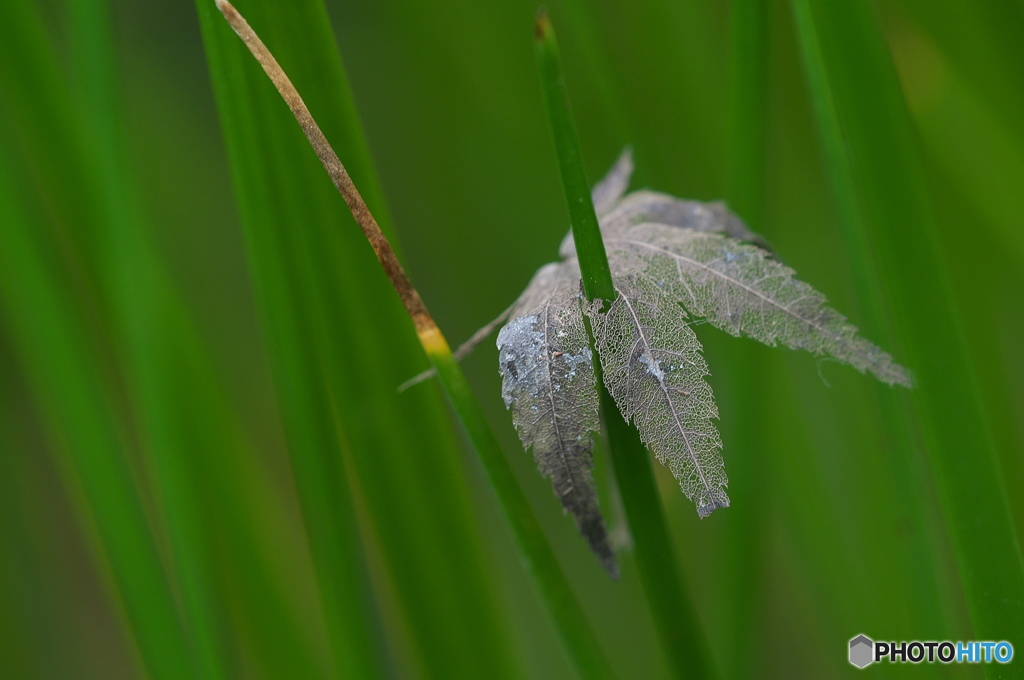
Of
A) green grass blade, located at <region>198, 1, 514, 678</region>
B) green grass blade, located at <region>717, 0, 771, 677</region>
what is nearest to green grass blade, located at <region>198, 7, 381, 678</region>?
green grass blade, located at <region>198, 1, 514, 678</region>

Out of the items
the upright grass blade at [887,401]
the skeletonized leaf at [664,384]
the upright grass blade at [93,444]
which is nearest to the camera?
the skeletonized leaf at [664,384]

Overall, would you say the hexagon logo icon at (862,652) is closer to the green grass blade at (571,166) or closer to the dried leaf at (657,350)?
the dried leaf at (657,350)

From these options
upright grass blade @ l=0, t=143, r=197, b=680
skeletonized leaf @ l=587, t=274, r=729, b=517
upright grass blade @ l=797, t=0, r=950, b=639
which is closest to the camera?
skeletonized leaf @ l=587, t=274, r=729, b=517

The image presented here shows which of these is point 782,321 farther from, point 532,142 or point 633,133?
point 532,142

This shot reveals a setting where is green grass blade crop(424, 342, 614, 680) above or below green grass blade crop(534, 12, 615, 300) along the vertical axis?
below

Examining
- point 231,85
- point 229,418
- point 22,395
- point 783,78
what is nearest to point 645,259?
point 231,85

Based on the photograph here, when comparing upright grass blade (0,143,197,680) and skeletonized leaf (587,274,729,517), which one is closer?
skeletonized leaf (587,274,729,517)

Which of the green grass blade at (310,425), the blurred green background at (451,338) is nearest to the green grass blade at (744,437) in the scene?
the blurred green background at (451,338)

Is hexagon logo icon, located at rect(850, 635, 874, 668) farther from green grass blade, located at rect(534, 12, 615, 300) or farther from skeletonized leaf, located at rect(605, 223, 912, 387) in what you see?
green grass blade, located at rect(534, 12, 615, 300)
